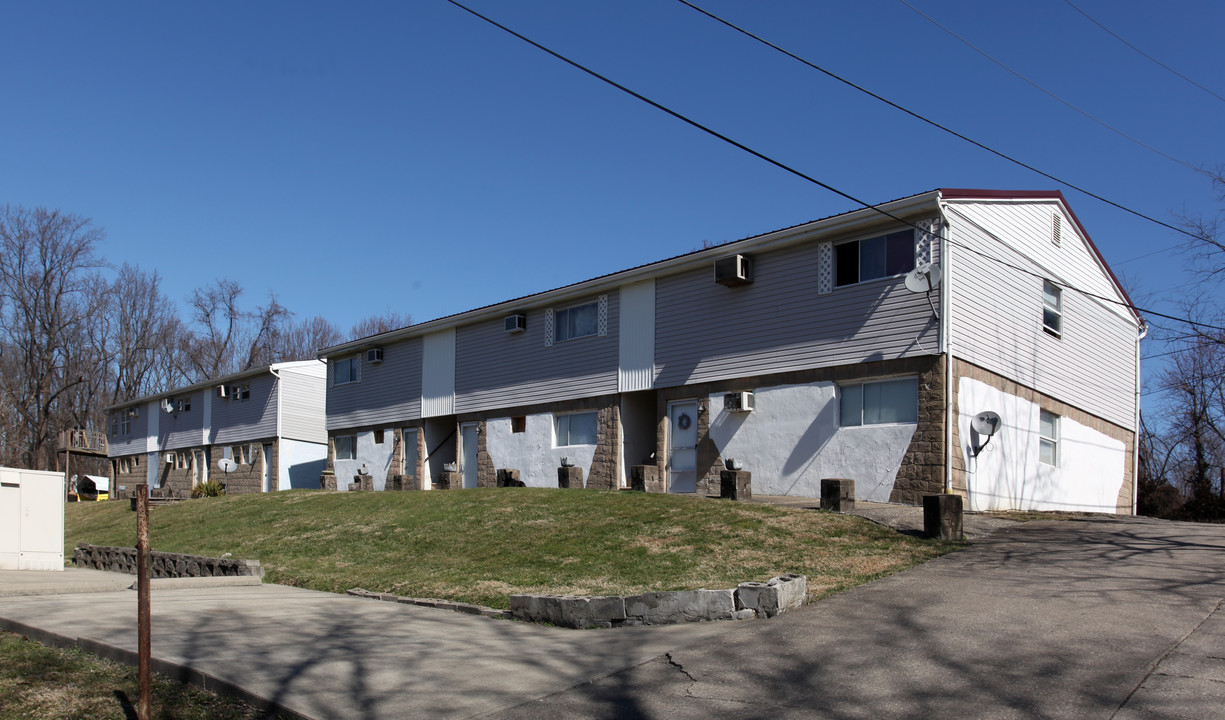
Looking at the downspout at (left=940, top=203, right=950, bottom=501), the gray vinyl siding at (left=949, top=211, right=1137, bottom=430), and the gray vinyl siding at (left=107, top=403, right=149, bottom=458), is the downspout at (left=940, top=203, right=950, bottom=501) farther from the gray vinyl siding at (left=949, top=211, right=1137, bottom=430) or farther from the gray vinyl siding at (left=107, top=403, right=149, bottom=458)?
the gray vinyl siding at (left=107, top=403, right=149, bottom=458)

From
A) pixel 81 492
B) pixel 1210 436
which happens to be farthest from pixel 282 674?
pixel 81 492

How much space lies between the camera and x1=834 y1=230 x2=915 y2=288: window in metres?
16.3

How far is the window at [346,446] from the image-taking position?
2981 centimetres

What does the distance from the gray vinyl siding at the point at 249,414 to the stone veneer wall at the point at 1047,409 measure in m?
27.7

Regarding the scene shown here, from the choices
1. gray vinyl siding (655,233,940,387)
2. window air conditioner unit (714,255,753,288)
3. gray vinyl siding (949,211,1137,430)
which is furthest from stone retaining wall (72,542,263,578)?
gray vinyl siding (949,211,1137,430)

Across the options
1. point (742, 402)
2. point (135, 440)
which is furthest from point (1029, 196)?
point (135, 440)

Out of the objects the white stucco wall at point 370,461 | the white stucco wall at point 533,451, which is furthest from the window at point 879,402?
the white stucco wall at point 370,461

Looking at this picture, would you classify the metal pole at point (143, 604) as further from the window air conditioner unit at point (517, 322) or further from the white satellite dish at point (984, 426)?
the window air conditioner unit at point (517, 322)

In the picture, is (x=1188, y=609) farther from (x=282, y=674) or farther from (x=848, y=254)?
(x=848, y=254)

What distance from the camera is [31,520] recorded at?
13375 millimetres

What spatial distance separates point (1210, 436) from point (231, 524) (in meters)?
37.3

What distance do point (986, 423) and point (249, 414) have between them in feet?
99.8

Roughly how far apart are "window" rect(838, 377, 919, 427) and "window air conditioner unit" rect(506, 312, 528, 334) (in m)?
9.55

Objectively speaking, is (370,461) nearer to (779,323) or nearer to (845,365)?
(779,323)
